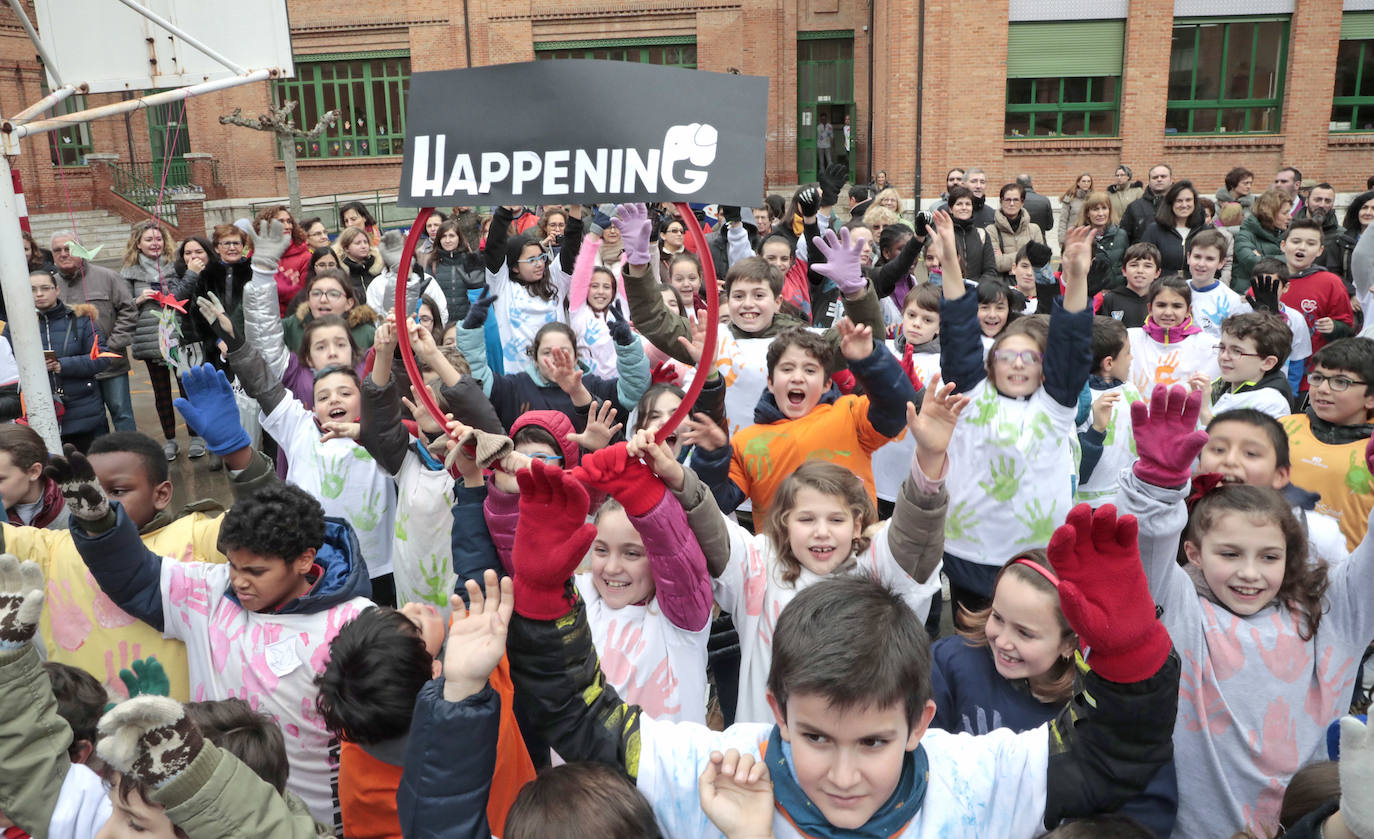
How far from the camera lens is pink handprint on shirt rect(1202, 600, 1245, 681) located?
7.84 feet

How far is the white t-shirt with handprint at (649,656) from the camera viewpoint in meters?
2.60

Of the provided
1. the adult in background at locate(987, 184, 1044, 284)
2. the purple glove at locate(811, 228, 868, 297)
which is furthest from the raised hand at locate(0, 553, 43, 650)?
the adult in background at locate(987, 184, 1044, 284)

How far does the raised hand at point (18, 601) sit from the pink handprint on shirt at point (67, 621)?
98 centimetres

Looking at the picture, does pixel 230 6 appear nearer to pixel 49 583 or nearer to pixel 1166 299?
pixel 49 583

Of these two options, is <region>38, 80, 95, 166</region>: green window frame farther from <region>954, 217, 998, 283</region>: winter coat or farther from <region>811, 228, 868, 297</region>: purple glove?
<region>811, 228, 868, 297</region>: purple glove

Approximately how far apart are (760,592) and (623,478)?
704 mm

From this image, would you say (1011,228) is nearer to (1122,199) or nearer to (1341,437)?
(1122,199)

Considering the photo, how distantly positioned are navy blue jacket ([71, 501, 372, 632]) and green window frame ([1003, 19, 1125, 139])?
1839 centimetres

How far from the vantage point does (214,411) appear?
3539 millimetres

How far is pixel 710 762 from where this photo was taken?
5.74ft

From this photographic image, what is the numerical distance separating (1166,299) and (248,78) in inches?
191

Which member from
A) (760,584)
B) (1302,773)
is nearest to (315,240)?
(760,584)

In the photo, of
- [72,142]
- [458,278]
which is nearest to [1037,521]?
[458,278]

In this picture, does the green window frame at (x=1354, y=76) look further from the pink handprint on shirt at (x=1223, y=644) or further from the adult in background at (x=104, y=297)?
the pink handprint on shirt at (x=1223, y=644)
